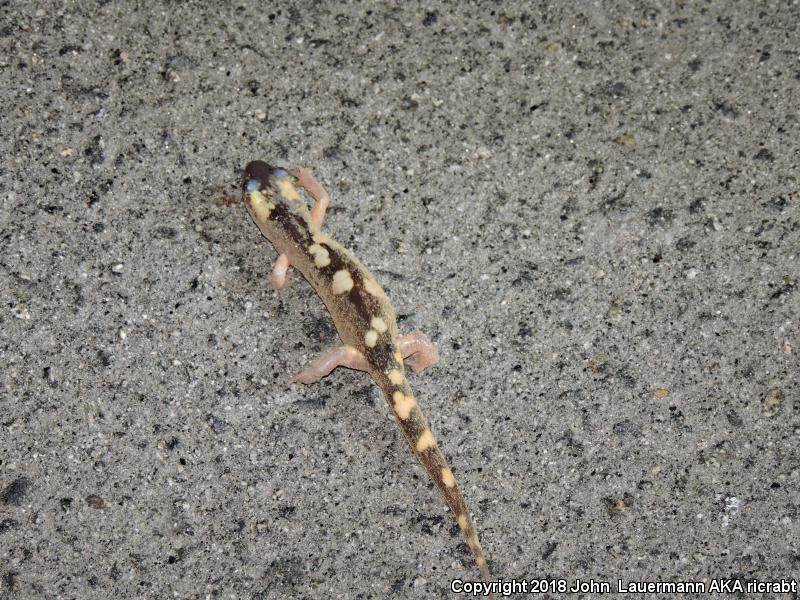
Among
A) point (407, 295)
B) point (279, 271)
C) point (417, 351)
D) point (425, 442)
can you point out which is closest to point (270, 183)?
point (279, 271)

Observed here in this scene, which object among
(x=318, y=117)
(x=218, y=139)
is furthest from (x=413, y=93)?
(x=218, y=139)

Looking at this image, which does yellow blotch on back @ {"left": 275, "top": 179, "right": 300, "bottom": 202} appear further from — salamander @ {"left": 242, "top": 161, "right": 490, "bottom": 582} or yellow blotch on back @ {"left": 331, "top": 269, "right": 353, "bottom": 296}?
yellow blotch on back @ {"left": 331, "top": 269, "right": 353, "bottom": 296}

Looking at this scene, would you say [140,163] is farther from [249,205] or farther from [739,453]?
[739,453]

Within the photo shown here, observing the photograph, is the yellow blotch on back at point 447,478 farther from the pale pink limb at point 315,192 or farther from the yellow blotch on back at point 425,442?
the pale pink limb at point 315,192

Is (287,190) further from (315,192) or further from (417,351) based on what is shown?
(417,351)

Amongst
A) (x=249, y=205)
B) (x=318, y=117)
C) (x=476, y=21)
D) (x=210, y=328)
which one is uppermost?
(x=476, y=21)
